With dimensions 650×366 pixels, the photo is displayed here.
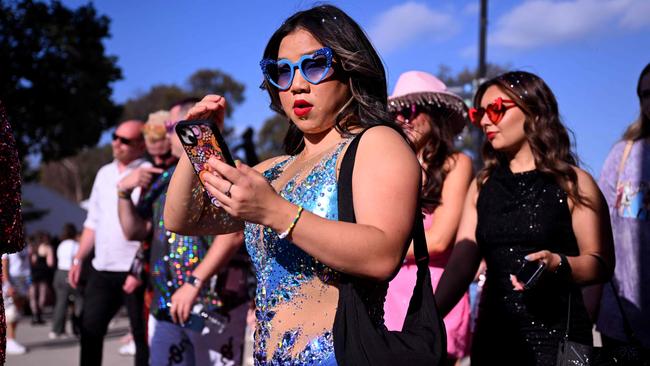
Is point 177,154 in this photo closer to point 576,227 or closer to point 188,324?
point 188,324

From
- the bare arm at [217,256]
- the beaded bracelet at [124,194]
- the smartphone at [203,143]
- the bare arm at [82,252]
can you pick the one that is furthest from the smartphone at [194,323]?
the bare arm at [82,252]

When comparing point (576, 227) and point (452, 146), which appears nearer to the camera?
point (576, 227)

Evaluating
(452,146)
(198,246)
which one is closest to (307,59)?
(452,146)

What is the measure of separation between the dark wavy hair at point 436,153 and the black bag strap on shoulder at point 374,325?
1.49 m

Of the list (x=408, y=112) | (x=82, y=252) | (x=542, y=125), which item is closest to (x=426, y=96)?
(x=408, y=112)

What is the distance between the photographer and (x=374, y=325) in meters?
1.89

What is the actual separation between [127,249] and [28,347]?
600cm

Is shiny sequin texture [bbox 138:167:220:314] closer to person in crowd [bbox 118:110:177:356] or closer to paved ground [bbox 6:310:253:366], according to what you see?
person in crowd [bbox 118:110:177:356]

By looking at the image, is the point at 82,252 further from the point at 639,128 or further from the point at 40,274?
the point at 40,274

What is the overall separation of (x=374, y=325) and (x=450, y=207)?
1.77m

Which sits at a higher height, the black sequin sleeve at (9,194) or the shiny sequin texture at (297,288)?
the black sequin sleeve at (9,194)

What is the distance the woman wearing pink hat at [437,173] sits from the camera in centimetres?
349

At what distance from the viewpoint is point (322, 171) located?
2.02 meters

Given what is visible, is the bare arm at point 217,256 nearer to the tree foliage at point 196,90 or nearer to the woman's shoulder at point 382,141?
the woman's shoulder at point 382,141
